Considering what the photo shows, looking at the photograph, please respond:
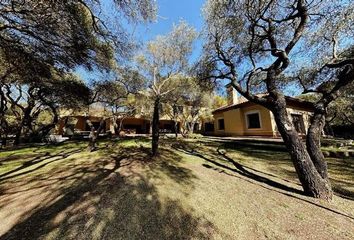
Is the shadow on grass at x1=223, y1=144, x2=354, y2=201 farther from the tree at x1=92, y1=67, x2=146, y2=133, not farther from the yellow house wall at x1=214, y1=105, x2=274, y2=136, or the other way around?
the tree at x1=92, y1=67, x2=146, y2=133

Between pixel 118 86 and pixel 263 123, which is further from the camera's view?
pixel 263 123

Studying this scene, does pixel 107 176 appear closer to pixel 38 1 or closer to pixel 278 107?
pixel 38 1

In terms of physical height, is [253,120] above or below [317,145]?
above

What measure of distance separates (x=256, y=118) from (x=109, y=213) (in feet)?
55.3

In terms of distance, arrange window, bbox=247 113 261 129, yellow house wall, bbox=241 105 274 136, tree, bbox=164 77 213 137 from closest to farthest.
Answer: yellow house wall, bbox=241 105 274 136, window, bbox=247 113 261 129, tree, bbox=164 77 213 137

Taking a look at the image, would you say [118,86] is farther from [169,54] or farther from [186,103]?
[186,103]

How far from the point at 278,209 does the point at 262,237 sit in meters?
1.12

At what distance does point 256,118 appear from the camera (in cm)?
1803

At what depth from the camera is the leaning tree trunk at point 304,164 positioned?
4559 millimetres

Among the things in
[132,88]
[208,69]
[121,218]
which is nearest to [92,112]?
[132,88]

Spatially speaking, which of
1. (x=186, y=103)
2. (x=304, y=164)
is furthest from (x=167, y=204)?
(x=186, y=103)

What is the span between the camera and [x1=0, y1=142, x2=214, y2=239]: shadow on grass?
131 inches

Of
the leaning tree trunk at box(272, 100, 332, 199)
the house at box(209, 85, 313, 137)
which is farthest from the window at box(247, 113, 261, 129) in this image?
the leaning tree trunk at box(272, 100, 332, 199)

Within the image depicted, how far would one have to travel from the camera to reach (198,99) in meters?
21.0
